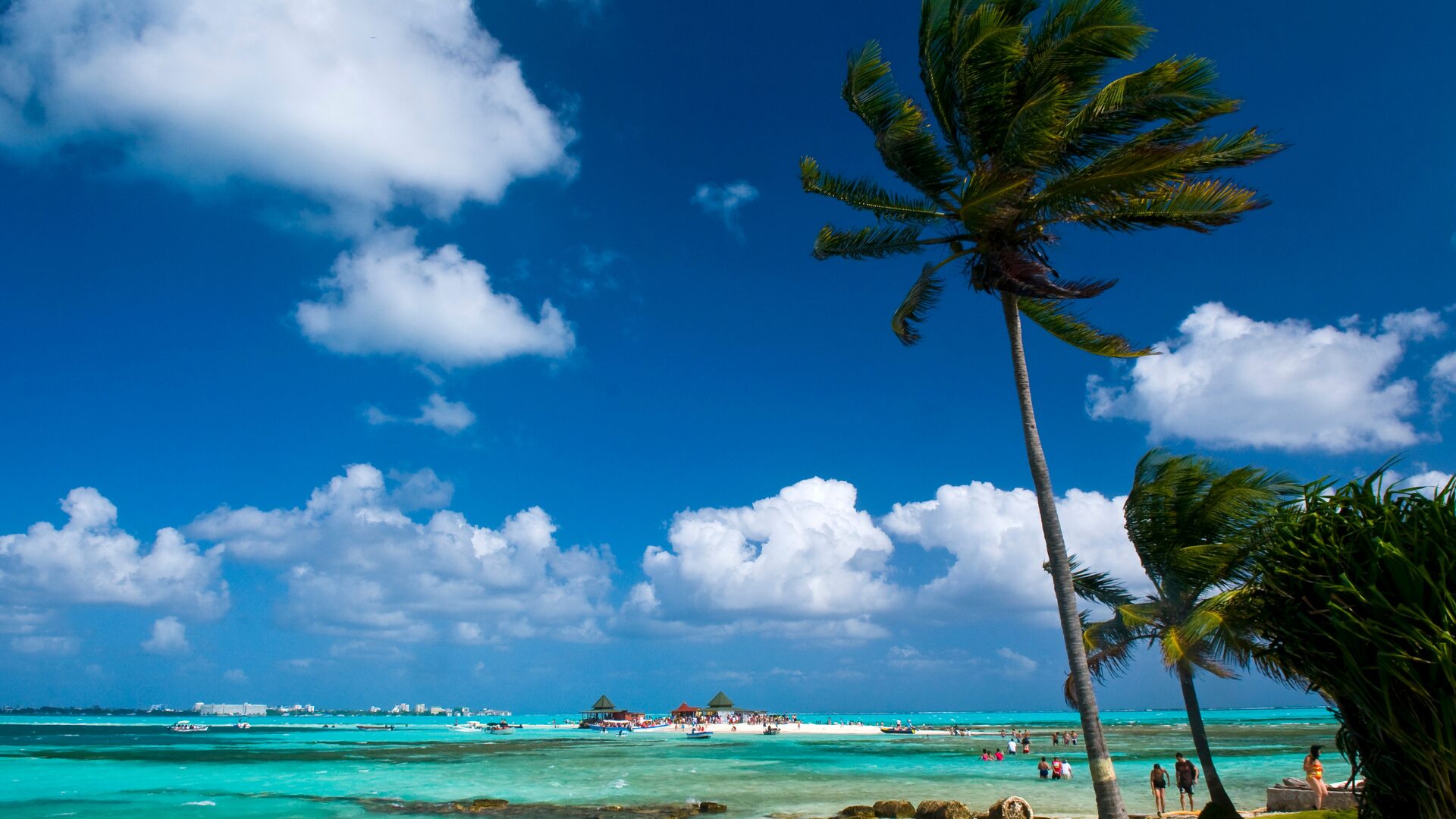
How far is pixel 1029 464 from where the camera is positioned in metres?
10.1

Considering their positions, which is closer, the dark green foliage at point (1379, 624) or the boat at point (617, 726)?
the dark green foliage at point (1379, 624)

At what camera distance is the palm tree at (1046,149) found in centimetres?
932

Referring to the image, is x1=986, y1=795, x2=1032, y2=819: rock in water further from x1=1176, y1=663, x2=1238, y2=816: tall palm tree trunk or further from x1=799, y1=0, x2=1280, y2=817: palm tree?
x1=799, y1=0, x2=1280, y2=817: palm tree

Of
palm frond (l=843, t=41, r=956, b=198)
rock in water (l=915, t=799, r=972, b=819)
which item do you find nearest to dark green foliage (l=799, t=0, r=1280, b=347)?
palm frond (l=843, t=41, r=956, b=198)

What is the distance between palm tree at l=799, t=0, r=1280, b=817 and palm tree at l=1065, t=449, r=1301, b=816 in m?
2.86

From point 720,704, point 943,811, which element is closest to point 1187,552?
point 943,811

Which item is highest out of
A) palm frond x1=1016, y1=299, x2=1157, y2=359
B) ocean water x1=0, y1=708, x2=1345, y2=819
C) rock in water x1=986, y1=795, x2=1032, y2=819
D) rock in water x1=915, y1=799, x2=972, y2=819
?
palm frond x1=1016, y1=299, x2=1157, y2=359

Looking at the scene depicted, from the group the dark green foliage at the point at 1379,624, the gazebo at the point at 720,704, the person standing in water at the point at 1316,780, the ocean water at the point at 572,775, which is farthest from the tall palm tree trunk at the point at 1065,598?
the gazebo at the point at 720,704

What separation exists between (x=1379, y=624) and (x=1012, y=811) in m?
14.1

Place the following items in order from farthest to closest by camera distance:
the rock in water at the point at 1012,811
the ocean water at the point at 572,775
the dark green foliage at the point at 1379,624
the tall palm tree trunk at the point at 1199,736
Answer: the ocean water at the point at 572,775, the rock in water at the point at 1012,811, the tall palm tree trunk at the point at 1199,736, the dark green foliage at the point at 1379,624

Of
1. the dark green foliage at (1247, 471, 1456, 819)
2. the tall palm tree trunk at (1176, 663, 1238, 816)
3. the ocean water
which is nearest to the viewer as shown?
the dark green foliage at (1247, 471, 1456, 819)

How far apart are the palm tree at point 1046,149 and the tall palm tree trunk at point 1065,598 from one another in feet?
0.06

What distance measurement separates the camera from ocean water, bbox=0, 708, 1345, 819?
2520cm

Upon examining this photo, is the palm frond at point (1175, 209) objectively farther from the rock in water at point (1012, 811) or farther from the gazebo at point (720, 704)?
the gazebo at point (720, 704)
